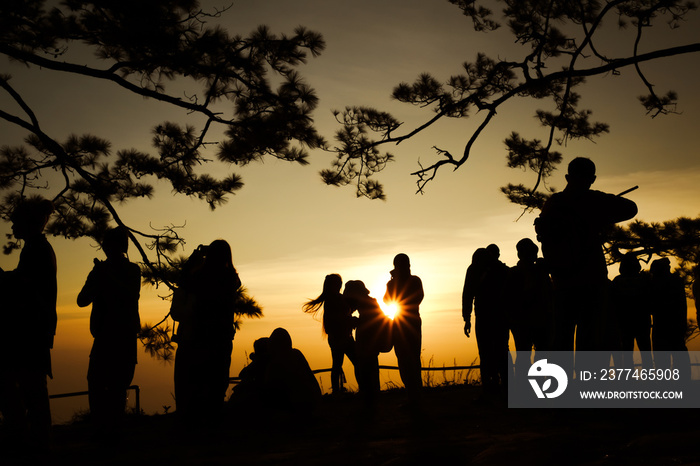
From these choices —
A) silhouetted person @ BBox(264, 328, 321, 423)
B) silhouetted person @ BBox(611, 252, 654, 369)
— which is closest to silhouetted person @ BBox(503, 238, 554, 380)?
silhouetted person @ BBox(611, 252, 654, 369)

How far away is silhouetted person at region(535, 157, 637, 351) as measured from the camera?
3.84 meters

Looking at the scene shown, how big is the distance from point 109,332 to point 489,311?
346 cm

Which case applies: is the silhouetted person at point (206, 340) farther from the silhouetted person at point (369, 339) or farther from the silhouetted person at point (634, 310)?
the silhouetted person at point (634, 310)

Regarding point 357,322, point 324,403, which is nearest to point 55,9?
point 357,322

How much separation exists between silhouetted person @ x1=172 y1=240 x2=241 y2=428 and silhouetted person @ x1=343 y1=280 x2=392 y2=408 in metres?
1.40

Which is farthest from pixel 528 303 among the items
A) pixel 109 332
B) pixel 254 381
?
pixel 109 332

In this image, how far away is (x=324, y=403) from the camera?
671cm

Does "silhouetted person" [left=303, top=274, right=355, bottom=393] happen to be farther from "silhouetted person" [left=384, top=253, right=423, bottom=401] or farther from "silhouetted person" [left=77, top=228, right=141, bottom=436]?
"silhouetted person" [left=77, top=228, right=141, bottom=436]

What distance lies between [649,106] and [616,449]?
5.34 meters

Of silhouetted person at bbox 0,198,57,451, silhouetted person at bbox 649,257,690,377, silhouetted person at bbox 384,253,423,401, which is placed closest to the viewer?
silhouetted person at bbox 0,198,57,451

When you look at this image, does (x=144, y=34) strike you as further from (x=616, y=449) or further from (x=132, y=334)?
(x=616, y=449)

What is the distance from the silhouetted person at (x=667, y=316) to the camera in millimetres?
6246

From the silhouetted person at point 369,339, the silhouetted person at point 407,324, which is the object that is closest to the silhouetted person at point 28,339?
the silhouetted person at point 369,339

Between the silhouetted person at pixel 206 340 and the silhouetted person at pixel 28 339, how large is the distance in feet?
3.73
